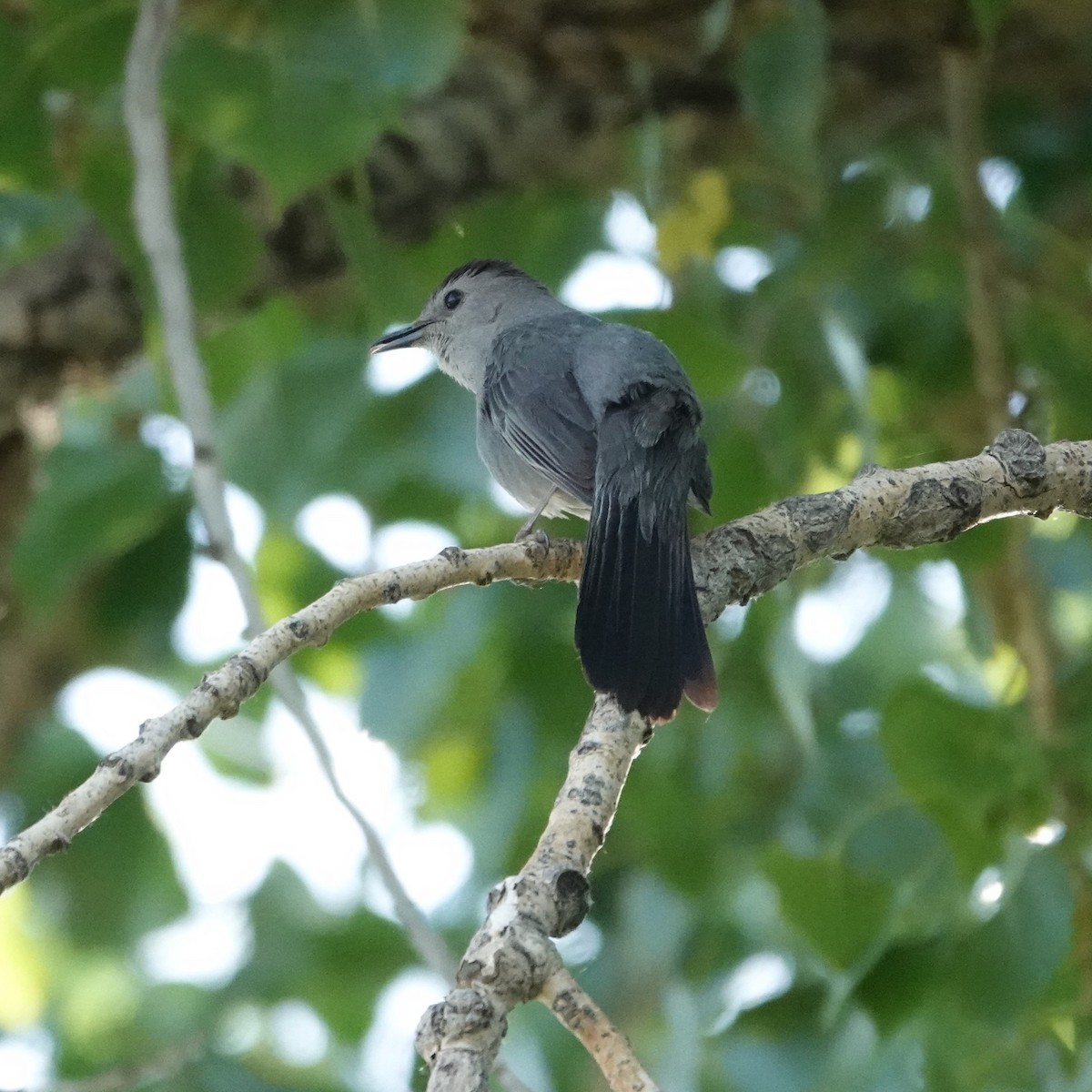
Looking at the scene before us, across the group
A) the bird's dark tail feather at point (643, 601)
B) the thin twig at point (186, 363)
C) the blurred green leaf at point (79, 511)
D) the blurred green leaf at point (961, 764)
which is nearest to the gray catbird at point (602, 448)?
the bird's dark tail feather at point (643, 601)

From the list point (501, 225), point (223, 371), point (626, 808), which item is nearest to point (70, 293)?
point (223, 371)

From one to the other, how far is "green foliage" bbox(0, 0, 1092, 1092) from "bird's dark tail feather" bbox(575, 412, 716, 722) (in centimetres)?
44

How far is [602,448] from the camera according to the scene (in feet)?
9.14

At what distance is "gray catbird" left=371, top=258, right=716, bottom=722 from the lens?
7.00 feet

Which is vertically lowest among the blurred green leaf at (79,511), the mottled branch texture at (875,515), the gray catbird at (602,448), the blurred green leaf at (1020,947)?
the blurred green leaf at (1020,947)

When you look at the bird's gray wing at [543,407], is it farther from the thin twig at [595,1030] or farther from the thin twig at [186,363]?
the thin twig at [595,1030]

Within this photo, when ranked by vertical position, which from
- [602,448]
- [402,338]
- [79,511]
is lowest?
[602,448]

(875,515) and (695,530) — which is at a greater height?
(695,530)

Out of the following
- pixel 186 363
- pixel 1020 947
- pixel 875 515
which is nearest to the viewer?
A: pixel 875 515

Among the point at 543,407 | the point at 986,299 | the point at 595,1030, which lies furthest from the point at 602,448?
the point at 595,1030

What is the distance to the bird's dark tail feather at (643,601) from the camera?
2.00 metres

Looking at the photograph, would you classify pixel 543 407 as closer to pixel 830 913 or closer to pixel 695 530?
pixel 695 530

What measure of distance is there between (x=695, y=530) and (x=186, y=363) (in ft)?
4.19

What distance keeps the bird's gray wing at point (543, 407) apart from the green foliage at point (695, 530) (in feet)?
0.50
